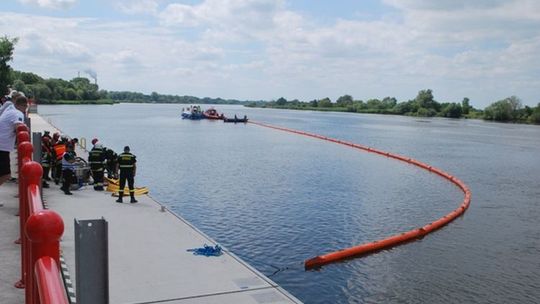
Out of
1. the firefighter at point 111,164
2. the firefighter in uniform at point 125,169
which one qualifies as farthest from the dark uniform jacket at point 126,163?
the firefighter at point 111,164

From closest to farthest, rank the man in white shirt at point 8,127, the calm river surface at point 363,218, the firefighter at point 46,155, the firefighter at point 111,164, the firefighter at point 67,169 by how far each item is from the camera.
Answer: the man in white shirt at point 8,127
the calm river surface at point 363,218
the firefighter at point 67,169
the firefighter at point 46,155
the firefighter at point 111,164

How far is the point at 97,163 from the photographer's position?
17641 mm

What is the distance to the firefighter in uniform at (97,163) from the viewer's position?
56.7 feet

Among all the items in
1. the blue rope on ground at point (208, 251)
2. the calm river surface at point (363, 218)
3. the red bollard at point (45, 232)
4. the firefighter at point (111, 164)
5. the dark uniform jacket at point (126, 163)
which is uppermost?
the red bollard at point (45, 232)

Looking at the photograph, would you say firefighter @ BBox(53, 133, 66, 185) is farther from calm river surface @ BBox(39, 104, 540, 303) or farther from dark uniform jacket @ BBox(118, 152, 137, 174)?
calm river surface @ BBox(39, 104, 540, 303)

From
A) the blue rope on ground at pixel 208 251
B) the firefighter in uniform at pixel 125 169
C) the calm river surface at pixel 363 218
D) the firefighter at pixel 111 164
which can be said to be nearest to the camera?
the blue rope on ground at pixel 208 251

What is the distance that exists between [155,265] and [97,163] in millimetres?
8019

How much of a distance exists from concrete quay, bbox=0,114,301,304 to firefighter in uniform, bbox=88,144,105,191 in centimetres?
262

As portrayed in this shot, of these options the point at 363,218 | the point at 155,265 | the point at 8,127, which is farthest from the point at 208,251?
the point at 363,218

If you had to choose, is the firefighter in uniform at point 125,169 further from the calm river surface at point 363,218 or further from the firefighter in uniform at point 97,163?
the calm river surface at point 363,218

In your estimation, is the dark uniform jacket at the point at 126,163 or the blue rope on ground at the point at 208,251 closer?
the blue rope on ground at the point at 208,251

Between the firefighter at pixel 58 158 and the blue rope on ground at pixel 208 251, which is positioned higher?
the firefighter at pixel 58 158

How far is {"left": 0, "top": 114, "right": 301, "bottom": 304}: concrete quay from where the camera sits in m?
8.98

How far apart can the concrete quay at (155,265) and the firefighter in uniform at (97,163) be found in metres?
2.62
